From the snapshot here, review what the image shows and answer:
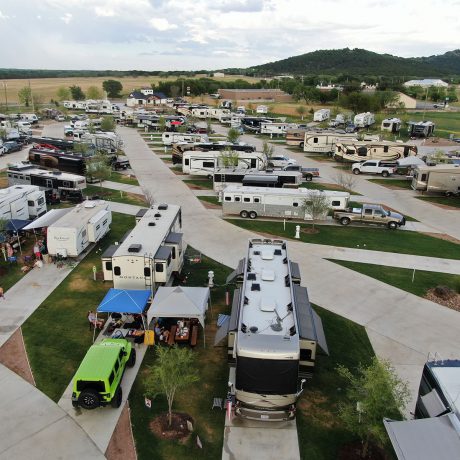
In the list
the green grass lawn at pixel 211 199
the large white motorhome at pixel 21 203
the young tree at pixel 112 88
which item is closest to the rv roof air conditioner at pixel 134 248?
the large white motorhome at pixel 21 203

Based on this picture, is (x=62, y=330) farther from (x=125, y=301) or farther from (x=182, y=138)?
(x=182, y=138)

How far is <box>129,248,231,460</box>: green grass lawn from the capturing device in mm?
11648

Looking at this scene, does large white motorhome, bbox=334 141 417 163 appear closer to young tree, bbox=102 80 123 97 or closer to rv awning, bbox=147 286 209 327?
rv awning, bbox=147 286 209 327

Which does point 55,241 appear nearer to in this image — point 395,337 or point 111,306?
point 111,306

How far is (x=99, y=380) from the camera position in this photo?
41.2 ft

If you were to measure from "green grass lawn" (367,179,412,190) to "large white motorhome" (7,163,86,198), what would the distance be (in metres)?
27.1

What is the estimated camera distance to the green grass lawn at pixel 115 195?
3394cm

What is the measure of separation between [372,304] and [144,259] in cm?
1019

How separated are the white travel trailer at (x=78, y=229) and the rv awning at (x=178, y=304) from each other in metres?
8.06

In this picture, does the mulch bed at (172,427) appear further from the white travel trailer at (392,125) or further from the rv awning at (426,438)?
the white travel trailer at (392,125)

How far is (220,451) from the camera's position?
458 inches

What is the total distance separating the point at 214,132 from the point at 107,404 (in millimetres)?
63076

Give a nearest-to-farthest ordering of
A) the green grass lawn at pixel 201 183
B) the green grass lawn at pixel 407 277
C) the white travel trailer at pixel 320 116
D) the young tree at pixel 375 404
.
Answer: the young tree at pixel 375 404
the green grass lawn at pixel 407 277
the green grass lawn at pixel 201 183
the white travel trailer at pixel 320 116

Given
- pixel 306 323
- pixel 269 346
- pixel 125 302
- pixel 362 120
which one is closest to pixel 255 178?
pixel 125 302
